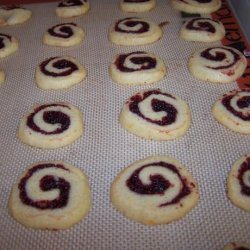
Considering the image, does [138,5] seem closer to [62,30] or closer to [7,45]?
[62,30]

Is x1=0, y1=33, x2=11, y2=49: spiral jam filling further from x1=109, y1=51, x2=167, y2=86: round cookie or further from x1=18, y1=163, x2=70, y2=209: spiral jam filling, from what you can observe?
x1=18, y1=163, x2=70, y2=209: spiral jam filling

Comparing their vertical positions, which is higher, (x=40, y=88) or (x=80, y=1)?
(x=80, y=1)

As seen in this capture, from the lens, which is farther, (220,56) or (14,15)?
(14,15)

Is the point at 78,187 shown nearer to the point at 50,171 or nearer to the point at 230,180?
the point at 50,171

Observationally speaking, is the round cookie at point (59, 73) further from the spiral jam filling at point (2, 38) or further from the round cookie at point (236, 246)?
the round cookie at point (236, 246)

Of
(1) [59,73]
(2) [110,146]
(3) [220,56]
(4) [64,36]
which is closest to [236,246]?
Answer: (2) [110,146]

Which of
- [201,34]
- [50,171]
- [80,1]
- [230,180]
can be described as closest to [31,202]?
[50,171]
